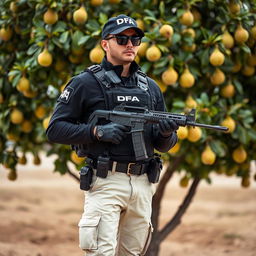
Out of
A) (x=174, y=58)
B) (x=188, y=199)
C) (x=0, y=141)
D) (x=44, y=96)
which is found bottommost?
(x=188, y=199)

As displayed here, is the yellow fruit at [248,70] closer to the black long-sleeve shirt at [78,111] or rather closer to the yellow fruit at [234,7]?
the yellow fruit at [234,7]

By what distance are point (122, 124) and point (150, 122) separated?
16 centimetres

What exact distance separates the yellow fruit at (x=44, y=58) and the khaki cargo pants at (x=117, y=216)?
162 centimetres

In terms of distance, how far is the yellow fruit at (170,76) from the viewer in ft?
15.0

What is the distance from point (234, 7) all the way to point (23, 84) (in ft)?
6.19

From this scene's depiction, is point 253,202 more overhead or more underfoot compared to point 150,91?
more underfoot

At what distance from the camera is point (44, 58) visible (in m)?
4.61

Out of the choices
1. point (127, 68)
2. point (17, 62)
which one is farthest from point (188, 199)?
point (127, 68)

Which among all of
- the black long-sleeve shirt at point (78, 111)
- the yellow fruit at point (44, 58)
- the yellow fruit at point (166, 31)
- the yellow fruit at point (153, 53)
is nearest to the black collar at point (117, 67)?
the black long-sleeve shirt at point (78, 111)

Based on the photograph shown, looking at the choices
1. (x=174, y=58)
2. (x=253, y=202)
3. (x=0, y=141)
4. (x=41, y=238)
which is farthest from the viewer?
(x=253, y=202)

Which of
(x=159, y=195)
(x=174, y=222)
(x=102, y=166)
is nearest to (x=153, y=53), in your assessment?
(x=102, y=166)

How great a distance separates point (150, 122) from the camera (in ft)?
10.7

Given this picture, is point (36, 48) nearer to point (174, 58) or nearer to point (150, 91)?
point (174, 58)

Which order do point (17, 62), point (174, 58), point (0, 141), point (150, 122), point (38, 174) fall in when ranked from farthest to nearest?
point (38, 174) → point (0, 141) → point (17, 62) → point (174, 58) → point (150, 122)
